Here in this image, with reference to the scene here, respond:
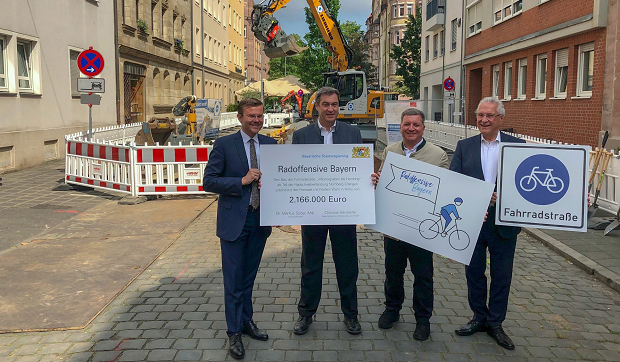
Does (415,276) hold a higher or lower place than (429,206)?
lower

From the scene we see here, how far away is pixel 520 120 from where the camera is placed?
2248cm

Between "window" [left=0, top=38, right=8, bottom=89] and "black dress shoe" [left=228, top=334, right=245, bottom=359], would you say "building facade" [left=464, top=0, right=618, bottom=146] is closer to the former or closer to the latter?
"black dress shoe" [left=228, top=334, right=245, bottom=359]

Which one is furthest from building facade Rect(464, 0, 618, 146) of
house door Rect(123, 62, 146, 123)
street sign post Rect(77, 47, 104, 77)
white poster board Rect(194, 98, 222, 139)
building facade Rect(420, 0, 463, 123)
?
house door Rect(123, 62, 146, 123)

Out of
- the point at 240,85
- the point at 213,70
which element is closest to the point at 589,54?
the point at 213,70

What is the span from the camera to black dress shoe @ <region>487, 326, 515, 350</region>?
4258 mm

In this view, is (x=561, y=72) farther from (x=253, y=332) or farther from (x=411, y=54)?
(x=411, y=54)

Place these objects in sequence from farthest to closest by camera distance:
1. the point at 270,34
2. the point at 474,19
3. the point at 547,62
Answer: the point at 474,19, the point at 270,34, the point at 547,62

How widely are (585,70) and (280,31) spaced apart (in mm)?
11463

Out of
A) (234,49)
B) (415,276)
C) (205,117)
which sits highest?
(234,49)

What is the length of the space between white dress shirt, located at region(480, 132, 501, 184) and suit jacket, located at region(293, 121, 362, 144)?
102 cm

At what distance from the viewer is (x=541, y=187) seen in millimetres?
4270

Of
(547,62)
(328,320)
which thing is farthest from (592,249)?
(547,62)

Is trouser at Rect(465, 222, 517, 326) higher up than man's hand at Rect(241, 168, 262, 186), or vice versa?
man's hand at Rect(241, 168, 262, 186)

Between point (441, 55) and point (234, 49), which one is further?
point (234, 49)
